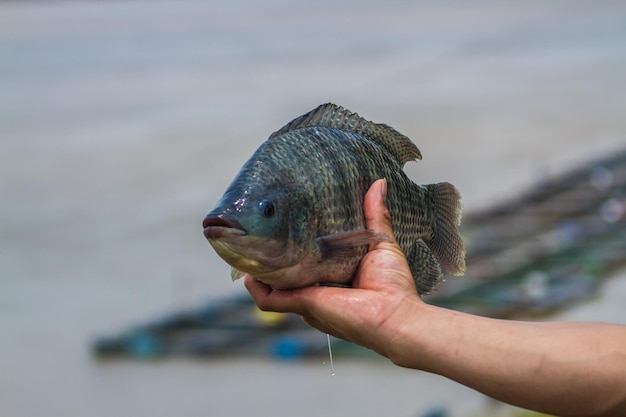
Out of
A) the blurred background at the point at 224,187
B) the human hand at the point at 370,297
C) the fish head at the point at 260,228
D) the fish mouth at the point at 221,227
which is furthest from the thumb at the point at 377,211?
the blurred background at the point at 224,187

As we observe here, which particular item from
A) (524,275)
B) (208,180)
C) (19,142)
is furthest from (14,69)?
(524,275)

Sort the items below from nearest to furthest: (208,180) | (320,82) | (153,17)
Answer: (208,180) → (320,82) → (153,17)

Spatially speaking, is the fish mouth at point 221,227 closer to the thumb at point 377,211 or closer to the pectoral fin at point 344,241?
the pectoral fin at point 344,241

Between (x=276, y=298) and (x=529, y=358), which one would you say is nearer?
(x=529, y=358)

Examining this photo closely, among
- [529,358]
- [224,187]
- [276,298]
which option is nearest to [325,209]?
[276,298]

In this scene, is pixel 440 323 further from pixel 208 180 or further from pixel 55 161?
pixel 55 161

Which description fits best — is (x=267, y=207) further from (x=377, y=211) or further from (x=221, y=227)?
(x=377, y=211)
